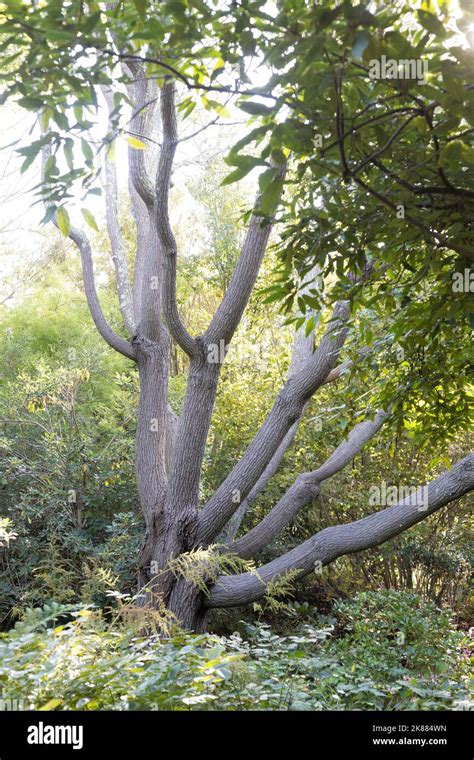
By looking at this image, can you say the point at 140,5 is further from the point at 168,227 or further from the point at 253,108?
the point at 168,227

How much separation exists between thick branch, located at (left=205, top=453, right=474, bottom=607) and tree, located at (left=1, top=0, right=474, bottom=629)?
0.01 m

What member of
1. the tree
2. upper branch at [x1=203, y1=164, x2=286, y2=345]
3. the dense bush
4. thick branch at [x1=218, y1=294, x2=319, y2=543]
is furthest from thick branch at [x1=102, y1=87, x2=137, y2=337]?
the dense bush

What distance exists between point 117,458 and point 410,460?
360cm

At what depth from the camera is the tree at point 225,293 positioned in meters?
1.68

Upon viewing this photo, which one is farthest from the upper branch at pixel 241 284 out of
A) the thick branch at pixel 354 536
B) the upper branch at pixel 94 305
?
the thick branch at pixel 354 536

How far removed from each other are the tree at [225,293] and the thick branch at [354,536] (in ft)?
0.03

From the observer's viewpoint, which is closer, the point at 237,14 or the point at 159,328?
the point at 237,14

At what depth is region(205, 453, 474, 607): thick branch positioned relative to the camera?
5.07 metres

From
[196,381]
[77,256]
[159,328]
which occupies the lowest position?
[196,381]

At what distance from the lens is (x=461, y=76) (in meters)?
1.48

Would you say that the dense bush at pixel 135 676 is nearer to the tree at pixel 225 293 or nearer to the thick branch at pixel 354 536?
the tree at pixel 225 293

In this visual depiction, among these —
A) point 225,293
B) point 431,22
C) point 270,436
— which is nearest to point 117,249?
point 225,293
